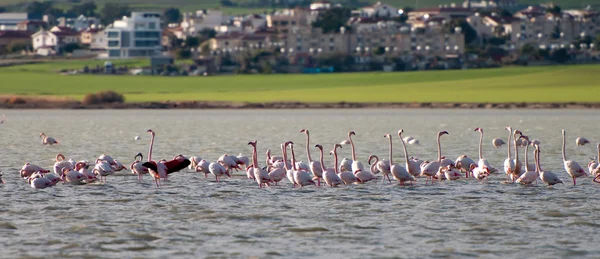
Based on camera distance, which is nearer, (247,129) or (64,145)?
(64,145)

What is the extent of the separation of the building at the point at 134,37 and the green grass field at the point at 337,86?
4988cm

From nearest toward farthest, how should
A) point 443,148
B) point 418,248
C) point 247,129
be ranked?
point 418,248
point 443,148
point 247,129

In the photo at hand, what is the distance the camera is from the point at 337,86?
11062 centimetres

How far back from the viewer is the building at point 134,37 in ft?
611

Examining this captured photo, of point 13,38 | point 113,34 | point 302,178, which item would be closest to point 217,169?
point 302,178

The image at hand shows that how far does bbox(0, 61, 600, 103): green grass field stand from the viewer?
88.8 metres

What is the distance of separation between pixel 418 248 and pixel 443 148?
21574 mm

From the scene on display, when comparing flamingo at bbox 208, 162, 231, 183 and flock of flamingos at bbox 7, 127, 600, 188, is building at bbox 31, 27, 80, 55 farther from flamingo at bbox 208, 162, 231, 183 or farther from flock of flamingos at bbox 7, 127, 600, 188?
flamingo at bbox 208, 162, 231, 183

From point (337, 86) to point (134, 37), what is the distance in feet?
278

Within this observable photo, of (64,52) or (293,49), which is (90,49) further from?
(293,49)

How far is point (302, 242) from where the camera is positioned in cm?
1777

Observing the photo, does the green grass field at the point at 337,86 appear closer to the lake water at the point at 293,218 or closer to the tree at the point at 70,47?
the tree at the point at 70,47

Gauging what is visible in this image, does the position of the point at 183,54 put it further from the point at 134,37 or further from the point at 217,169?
the point at 217,169

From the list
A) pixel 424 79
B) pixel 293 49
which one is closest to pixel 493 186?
pixel 424 79
